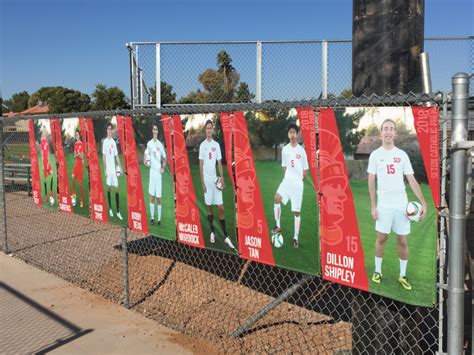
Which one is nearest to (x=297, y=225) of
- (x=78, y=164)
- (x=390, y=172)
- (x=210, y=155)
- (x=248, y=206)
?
(x=248, y=206)

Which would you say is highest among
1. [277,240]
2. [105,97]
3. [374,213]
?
[105,97]

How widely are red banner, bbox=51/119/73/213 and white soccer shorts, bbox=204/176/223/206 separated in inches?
113

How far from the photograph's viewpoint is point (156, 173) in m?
4.87

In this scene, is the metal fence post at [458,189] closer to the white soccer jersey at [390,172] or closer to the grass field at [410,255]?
the grass field at [410,255]

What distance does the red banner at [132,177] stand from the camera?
514 centimetres

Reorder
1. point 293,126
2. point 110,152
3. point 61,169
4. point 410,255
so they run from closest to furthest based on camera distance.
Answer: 1. point 410,255
2. point 293,126
3. point 110,152
4. point 61,169

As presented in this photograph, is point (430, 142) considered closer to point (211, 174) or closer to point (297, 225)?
point (297, 225)

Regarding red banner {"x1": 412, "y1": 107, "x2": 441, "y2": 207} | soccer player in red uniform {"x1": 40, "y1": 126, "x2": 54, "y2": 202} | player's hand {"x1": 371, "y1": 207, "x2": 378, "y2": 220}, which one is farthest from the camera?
soccer player in red uniform {"x1": 40, "y1": 126, "x2": 54, "y2": 202}

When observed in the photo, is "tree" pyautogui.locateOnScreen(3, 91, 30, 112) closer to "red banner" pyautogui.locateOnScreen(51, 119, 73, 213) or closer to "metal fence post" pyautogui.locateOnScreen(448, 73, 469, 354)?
"red banner" pyautogui.locateOnScreen(51, 119, 73, 213)

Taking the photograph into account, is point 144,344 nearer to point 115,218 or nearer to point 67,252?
point 115,218

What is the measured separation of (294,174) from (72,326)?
2892 mm

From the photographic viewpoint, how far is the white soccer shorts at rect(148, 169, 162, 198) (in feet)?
15.9

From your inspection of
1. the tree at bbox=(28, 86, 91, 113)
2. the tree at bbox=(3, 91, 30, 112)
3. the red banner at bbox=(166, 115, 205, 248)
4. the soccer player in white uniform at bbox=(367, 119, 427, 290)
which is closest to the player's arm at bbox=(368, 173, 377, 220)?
A: the soccer player in white uniform at bbox=(367, 119, 427, 290)

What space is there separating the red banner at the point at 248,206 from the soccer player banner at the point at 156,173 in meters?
0.98
